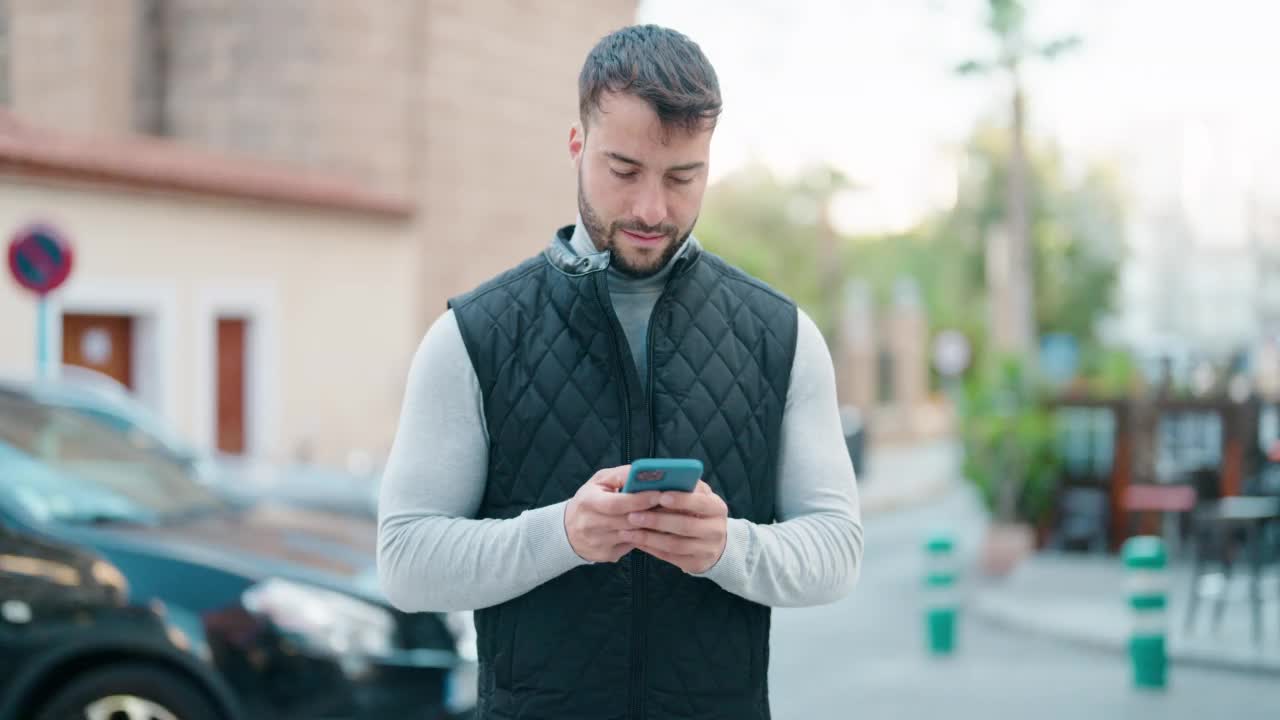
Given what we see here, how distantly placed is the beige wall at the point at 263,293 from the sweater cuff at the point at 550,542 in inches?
556

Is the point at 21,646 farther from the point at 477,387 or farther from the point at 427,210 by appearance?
the point at 427,210

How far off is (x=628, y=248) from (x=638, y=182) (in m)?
0.11

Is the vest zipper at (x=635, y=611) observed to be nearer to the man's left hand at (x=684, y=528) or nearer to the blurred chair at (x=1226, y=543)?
the man's left hand at (x=684, y=528)

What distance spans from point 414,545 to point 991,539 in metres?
13.4

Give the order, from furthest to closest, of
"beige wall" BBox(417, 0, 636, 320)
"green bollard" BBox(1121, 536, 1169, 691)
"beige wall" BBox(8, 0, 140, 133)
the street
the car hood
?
"beige wall" BBox(417, 0, 636, 320), "beige wall" BBox(8, 0, 140, 133), "green bollard" BBox(1121, 536, 1169, 691), the street, the car hood

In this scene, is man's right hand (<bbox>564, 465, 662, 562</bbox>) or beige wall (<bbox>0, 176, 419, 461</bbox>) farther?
beige wall (<bbox>0, 176, 419, 461</bbox>)

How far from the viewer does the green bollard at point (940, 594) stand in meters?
10.1

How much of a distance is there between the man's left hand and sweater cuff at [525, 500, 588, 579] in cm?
11

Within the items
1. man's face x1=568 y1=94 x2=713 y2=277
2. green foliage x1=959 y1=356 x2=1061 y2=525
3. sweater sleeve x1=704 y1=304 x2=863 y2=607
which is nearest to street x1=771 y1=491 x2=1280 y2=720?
green foliage x1=959 y1=356 x2=1061 y2=525

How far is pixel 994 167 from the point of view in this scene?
53.3 metres

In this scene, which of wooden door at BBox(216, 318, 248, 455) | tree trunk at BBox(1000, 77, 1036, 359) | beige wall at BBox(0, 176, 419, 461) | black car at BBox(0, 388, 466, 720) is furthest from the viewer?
tree trunk at BBox(1000, 77, 1036, 359)

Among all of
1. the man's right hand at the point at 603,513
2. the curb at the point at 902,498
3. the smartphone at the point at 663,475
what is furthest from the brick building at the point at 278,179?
the smartphone at the point at 663,475

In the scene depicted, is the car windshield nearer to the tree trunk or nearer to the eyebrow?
the eyebrow

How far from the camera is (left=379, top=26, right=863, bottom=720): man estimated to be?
2092 millimetres
